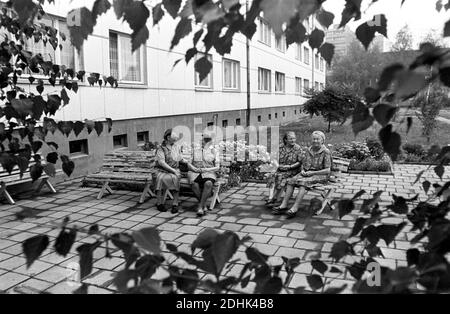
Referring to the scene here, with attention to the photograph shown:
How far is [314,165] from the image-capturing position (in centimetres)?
685

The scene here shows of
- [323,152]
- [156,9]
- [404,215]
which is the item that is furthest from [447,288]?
[323,152]

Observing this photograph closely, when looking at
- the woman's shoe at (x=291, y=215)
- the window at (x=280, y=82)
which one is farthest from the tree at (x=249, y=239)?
the window at (x=280, y=82)

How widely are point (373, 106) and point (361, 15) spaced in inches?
18.8

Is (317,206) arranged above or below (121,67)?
below

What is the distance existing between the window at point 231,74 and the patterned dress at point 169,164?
38.2 ft

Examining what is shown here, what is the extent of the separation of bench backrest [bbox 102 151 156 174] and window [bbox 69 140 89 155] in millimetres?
1506

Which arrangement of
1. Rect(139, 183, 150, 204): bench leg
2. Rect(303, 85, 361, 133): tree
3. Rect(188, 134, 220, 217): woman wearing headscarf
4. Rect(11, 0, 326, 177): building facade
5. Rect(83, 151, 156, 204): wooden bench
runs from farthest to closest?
1. Rect(303, 85, 361, 133): tree
2. Rect(11, 0, 326, 177): building facade
3. Rect(83, 151, 156, 204): wooden bench
4. Rect(139, 183, 150, 204): bench leg
5. Rect(188, 134, 220, 217): woman wearing headscarf

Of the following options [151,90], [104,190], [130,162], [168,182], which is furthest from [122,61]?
[168,182]

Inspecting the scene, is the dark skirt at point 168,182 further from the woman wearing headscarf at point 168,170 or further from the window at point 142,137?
the window at point 142,137

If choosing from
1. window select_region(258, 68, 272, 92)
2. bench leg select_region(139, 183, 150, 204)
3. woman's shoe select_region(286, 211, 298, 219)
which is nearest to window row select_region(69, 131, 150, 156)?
bench leg select_region(139, 183, 150, 204)

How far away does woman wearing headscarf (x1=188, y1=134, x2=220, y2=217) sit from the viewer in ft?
22.7

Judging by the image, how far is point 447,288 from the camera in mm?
1059

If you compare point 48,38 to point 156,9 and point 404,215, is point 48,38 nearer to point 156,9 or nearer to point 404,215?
point 156,9

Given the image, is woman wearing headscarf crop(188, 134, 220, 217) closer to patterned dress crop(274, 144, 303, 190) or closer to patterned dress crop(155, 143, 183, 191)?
patterned dress crop(155, 143, 183, 191)
